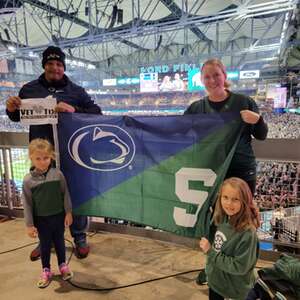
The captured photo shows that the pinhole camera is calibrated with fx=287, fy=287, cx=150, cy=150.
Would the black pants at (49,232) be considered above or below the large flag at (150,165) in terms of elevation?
below

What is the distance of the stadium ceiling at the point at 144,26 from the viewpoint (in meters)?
8.46

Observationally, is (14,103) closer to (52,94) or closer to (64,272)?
(52,94)

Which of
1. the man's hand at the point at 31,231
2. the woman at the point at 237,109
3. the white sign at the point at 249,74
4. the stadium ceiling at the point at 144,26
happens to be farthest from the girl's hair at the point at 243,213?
the white sign at the point at 249,74

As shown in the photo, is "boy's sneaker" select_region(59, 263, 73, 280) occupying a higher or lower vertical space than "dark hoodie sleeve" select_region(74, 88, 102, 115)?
lower

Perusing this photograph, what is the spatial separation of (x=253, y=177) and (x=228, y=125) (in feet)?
1.13

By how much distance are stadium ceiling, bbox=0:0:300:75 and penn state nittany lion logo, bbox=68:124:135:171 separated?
6.67m

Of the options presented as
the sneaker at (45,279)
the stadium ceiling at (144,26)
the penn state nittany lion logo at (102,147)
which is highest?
the stadium ceiling at (144,26)

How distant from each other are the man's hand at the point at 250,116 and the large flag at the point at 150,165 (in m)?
0.10

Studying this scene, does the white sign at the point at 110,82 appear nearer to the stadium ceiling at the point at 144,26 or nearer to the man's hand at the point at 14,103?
the stadium ceiling at the point at 144,26

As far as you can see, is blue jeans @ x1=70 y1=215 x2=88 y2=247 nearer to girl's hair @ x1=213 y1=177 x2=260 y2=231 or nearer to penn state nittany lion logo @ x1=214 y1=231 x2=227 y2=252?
penn state nittany lion logo @ x1=214 y1=231 x2=227 y2=252

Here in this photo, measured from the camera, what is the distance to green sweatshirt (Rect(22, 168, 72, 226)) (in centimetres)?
187

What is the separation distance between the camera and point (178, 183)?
6.64 feet

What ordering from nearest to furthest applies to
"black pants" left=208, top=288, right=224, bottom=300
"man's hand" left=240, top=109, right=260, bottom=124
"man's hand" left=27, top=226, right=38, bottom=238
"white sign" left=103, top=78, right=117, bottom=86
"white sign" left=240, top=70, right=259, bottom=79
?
"black pants" left=208, top=288, right=224, bottom=300
"man's hand" left=240, top=109, right=260, bottom=124
"man's hand" left=27, top=226, right=38, bottom=238
"white sign" left=240, top=70, right=259, bottom=79
"white sign" left=103, top=78, right=117, bottom=86

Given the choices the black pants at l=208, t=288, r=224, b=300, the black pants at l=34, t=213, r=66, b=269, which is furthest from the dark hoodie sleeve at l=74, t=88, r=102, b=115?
the black pants at l=208, t=288, r=224, b=300
